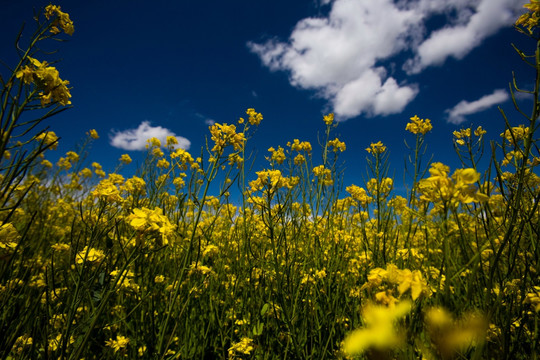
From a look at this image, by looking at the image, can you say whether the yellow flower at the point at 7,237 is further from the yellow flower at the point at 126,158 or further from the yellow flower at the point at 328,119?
the yellow flower at the point at 126,158

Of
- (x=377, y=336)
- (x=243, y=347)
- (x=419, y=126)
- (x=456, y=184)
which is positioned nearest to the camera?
(x=377, y=336)

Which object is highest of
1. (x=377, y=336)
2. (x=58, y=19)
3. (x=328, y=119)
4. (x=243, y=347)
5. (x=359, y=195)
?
(x=328, y=119)

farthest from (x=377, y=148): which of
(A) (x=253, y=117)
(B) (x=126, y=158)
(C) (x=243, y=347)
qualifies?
(B) (x=126, y=158)

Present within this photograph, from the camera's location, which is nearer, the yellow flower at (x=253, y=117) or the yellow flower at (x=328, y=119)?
the yellow flower at (x=253, y=117)

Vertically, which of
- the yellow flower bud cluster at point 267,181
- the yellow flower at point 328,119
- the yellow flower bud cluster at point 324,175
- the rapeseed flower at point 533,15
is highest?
the yellow flower at point 328,119

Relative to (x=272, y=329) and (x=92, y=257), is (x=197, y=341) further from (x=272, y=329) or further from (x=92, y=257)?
(x=92, y=257)

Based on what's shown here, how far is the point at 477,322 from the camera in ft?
1.47

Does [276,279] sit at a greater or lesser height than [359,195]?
lesser

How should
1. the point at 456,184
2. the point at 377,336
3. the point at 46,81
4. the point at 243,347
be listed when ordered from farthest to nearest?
1. the point at 243,347
2. the point at 46,81
3. the point at 456,184
4. the point at 377,336

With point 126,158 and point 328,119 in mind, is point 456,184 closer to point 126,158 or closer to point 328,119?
point 328,119

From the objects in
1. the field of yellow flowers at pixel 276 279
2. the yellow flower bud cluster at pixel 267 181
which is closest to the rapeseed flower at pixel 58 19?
the field of yellow flowers at pixel 276 279

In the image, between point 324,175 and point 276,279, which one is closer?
point 276,279

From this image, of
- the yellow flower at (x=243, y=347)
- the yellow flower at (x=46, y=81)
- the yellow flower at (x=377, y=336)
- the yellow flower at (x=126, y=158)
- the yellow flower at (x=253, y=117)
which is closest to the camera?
the yellow flower at (x=377, y=336)

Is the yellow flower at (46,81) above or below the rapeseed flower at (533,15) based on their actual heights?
below
